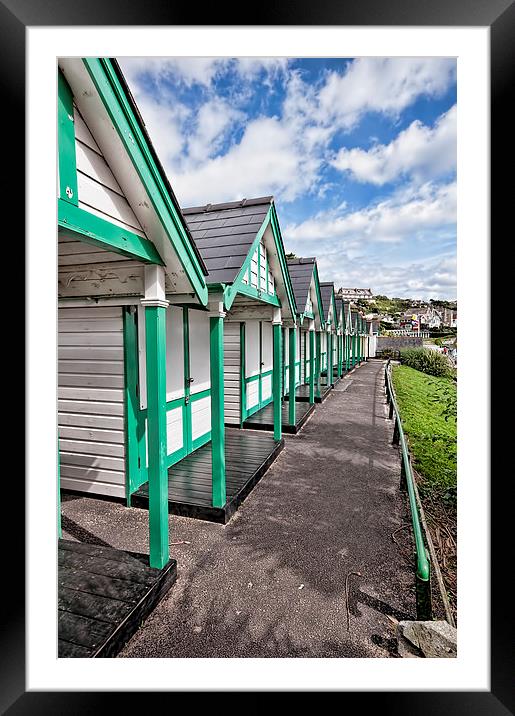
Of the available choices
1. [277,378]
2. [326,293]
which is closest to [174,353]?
[277,378]

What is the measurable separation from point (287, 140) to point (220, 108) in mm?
501

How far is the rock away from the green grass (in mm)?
2864

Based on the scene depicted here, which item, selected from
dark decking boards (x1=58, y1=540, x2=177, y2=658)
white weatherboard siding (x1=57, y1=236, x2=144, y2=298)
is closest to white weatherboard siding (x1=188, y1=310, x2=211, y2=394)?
white weatherboard siding (x1=57, y1=236, x2=144, y2=298)

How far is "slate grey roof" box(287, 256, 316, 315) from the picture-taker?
351 inches

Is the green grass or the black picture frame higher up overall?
the black picture frame

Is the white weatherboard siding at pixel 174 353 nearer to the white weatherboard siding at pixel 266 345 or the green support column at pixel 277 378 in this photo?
the green support column at pixel 277 378

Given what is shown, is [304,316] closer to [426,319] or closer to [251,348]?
[251,348]

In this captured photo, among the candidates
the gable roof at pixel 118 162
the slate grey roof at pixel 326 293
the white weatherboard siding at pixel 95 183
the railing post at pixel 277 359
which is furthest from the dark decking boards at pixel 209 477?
the slate grey roof at pixel 326 293

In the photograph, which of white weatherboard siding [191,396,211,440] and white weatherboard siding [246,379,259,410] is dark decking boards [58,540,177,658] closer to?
white weatherboard siding [191,396,211,440]

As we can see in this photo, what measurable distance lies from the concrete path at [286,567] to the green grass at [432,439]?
1.87 feet

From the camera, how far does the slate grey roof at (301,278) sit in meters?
8.91
